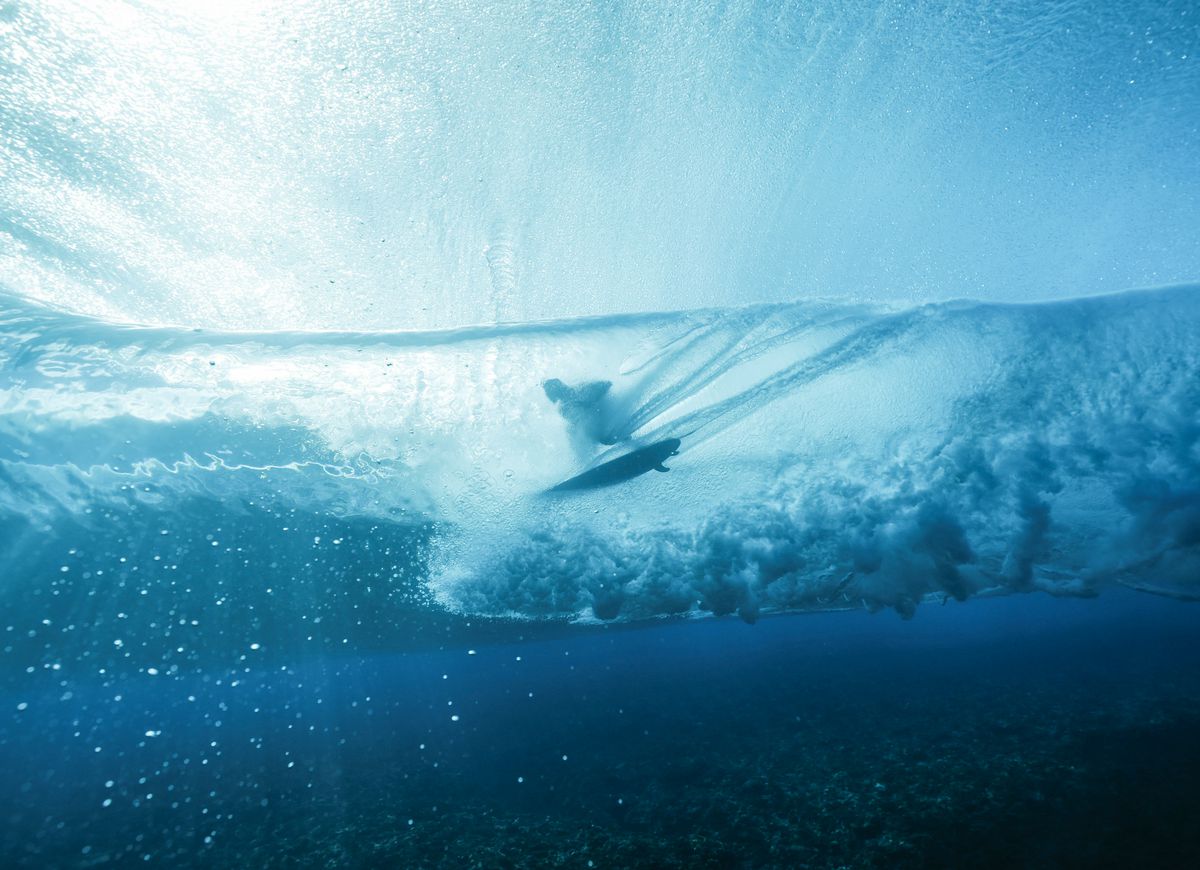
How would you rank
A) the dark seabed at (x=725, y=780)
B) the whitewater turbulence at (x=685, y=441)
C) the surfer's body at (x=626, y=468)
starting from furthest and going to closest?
the surfer's body at (x=626, y=468), the whitewater turbulence at (x=685, y=441), the dark seabed at (x=725, y=780)

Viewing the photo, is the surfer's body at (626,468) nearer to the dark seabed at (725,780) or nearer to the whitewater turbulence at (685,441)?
the whitewater turbulence at (685,441)

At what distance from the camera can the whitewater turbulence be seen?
19.4 ft

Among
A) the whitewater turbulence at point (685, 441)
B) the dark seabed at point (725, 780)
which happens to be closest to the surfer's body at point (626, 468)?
the whitewater turbulence at point (685, 441)

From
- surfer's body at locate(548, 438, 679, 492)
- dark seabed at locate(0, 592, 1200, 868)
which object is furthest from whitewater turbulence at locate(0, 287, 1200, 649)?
dark seabed at locate(0, 592, 1200, 868)

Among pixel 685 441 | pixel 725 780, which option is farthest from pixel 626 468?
pixel 725 780

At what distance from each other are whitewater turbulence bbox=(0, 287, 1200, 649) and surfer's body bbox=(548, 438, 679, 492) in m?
0.16

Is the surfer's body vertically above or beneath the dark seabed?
above

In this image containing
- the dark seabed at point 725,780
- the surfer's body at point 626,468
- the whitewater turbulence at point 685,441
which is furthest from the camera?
the surfer's body at point 626,468

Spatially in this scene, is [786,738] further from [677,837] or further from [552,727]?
[552,727]

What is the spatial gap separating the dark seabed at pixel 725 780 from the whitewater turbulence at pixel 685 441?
2436mm

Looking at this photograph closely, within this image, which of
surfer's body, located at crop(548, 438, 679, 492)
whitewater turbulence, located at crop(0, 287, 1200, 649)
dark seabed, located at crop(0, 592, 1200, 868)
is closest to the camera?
dark seabed, located at crop(0, 592, 1200, 868)

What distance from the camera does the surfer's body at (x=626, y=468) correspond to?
21.7 ft

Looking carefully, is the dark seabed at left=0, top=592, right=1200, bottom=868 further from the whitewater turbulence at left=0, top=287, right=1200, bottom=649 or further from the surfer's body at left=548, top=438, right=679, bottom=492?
the surfer's body at left=548, top=438, right=679, bottom=492

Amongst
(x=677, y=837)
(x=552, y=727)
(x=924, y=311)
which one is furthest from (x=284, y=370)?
(x=552, y=727)
